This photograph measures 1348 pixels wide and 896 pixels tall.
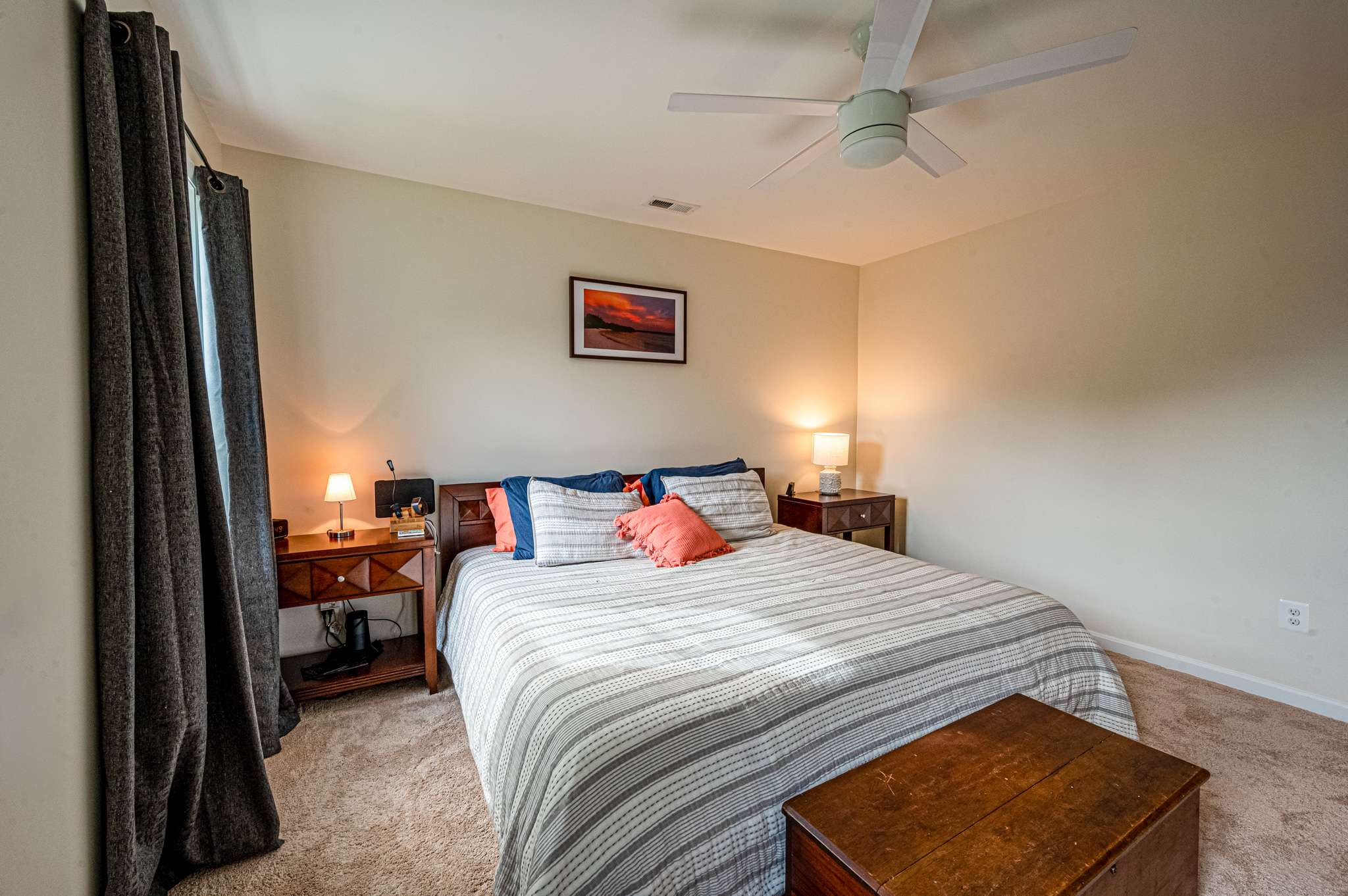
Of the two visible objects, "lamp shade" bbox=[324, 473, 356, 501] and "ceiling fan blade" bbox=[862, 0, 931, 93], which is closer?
"ceiling fan blade" bbox=[862, 0, 931, 93]

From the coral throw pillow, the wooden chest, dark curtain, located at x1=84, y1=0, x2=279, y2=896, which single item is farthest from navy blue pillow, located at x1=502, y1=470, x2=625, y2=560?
the wooden chest

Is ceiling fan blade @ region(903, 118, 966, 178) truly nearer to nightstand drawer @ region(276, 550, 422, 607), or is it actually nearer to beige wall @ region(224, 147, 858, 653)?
beige wall @ region(224, 147, 858, 653)

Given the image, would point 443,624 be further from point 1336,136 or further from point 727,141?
point 1336,136

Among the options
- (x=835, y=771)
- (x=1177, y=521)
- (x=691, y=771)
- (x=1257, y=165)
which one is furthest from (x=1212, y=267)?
(x=691, y=771)

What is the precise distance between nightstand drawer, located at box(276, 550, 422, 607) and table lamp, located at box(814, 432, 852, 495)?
8.90 ft

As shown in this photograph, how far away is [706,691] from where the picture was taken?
4.53ft

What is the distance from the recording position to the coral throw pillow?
282 cm

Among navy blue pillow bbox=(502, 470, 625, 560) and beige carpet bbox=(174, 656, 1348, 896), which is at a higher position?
navy blue pillow bbox=(502, 470, 625, 560)

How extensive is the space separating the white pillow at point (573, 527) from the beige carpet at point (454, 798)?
0.81 metres

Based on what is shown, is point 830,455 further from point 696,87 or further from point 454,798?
point 454,798

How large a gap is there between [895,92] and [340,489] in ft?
8.75

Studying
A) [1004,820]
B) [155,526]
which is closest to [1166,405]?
[1004,820]

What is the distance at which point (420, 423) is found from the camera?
2.99 meters

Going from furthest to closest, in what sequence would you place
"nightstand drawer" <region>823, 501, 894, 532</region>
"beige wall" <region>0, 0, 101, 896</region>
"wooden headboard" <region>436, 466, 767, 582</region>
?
1. "nightstand drawer" <region>823, 501, 894, 532</region>
2. "wooden headboard" <region>436, 466, 767, 582</region>
3. "beige wall" <region>0, 0, 101, 896</region>
